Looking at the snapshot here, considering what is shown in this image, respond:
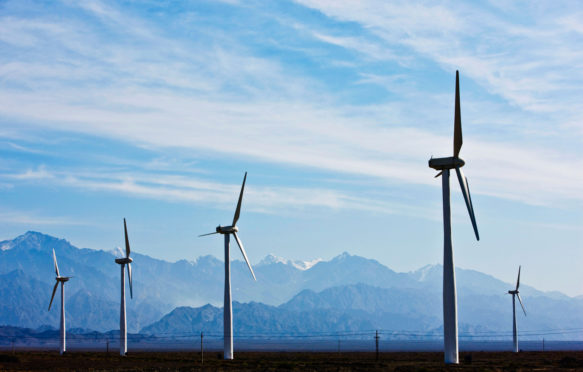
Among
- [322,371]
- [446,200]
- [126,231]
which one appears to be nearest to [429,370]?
[322,371]

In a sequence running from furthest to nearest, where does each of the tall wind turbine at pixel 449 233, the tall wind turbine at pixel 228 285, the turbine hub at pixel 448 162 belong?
the tall wind turbine at pixel 228 285 < the turbine hub at pixel 448 162 < the tall wind turbine at pixel 449 233

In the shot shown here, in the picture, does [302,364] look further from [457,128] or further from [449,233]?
[457,128]

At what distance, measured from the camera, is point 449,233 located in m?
79.2

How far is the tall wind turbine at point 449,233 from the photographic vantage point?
76938 millimetres

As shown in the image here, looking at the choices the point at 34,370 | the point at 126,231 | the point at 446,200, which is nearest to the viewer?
the point at 446,200

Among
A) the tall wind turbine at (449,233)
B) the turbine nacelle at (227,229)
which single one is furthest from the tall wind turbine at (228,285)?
the tall wind turbine at (449,233)

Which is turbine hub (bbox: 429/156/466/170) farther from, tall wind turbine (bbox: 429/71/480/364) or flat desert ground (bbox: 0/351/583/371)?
flat desert ground (bbox: 0/351/583/371)

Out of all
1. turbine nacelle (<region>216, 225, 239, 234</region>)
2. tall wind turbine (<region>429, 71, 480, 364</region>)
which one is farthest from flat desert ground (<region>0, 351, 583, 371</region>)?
turbine nacelle (<region>216, 225, 239, 234</region>)

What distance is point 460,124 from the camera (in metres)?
83.6

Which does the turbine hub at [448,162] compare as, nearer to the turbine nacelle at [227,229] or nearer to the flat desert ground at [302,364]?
the flat desert ground at [302,364]

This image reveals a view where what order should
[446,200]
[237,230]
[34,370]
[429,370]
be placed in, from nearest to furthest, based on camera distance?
[429,370] < [446,200] < [34,370] < [237,230]

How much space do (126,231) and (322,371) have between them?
77.1 metres

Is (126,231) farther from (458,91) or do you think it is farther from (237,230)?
(458,91)

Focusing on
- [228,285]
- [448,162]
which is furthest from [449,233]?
[228,285]
